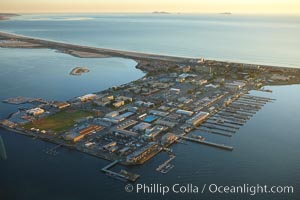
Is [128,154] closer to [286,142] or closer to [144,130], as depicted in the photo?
[144,130]

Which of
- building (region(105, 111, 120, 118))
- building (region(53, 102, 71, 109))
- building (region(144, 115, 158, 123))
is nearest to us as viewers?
building (region(144, 115, 158, 123))

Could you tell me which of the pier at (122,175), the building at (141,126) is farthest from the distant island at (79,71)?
the pier at (122,175)

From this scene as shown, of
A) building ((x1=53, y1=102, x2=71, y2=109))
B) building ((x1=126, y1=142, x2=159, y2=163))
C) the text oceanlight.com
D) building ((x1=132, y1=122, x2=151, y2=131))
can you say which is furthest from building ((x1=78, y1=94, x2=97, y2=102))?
the text oceanlight.com

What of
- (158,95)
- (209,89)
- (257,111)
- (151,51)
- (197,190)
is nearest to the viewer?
(197,190)

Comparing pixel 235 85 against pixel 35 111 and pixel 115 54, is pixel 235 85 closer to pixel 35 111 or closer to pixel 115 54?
pixel 35 111

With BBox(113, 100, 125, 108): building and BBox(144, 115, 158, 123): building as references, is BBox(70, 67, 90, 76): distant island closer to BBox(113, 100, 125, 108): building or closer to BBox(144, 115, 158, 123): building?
Answer: BBox(113, 100, 125, 108): building

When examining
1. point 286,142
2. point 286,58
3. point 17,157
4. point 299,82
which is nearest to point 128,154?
point 17,157

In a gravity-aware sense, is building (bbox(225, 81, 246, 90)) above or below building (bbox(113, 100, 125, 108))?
above

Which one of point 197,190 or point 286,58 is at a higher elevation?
point 286,58
